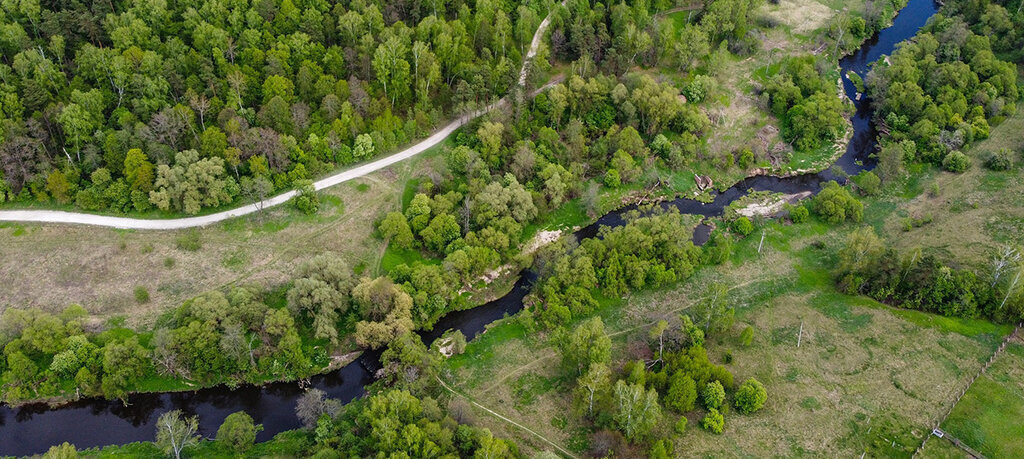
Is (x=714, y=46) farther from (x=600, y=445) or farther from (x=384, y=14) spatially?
(x=600, y=445)

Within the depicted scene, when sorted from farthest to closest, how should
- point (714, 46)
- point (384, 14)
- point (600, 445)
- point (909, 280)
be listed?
point (714, 46) → point (384, 14) → point (909, 280) → point (600, 445)

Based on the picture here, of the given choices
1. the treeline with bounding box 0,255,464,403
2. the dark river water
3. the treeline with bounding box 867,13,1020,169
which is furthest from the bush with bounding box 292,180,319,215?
the treeline with bounding box 867,13,1020,169

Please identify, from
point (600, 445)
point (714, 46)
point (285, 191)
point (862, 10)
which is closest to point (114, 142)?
point (285, 191)

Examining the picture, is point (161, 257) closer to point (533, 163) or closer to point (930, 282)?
point (533, 163)

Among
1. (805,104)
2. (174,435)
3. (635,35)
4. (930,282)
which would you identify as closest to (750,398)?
(930,282)

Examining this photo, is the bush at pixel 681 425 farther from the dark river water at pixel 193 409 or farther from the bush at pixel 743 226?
the bush at pixel 743 226

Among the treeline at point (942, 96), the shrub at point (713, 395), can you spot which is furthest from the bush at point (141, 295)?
the treeline at point (942, 96)

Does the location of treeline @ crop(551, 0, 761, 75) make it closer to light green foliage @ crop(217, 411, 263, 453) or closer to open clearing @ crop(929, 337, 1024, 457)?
open clearing @ crop(929, 337, 1024, 457)
